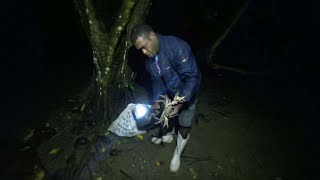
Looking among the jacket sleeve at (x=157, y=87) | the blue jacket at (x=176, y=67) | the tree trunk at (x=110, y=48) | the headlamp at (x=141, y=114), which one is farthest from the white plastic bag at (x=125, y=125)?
the blue jacket at (x=176, y=67)

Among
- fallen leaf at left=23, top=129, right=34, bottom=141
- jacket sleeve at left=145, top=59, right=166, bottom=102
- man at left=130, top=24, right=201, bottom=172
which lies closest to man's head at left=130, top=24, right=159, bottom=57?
man at left=130, top=24, right=201, bottom=172

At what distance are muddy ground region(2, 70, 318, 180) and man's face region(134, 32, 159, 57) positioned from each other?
240cm

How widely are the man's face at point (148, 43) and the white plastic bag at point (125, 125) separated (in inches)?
75.5

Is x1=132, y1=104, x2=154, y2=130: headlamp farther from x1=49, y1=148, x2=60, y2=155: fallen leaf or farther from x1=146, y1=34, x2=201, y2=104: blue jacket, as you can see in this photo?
x1=49, y1=148, x2=60, y2=155: fallen leaf

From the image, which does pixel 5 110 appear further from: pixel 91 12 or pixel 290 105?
pixel 290 105

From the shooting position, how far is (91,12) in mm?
4973

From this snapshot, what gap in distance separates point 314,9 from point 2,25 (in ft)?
33.6

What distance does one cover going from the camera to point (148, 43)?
3.85 m

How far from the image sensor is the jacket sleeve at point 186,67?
4.00 meters

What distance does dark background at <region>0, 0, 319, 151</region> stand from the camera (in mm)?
7086

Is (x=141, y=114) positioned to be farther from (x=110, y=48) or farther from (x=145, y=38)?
(x=145, y=38)

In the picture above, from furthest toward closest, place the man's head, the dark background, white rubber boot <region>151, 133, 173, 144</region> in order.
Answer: the dark background, white rubber boot <region>151, 133, 173, 144</region>, the man's head

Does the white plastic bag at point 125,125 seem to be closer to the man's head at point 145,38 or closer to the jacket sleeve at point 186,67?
the jacket sleeve at point 186,67

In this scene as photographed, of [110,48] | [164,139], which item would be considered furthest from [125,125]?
[110,48]
